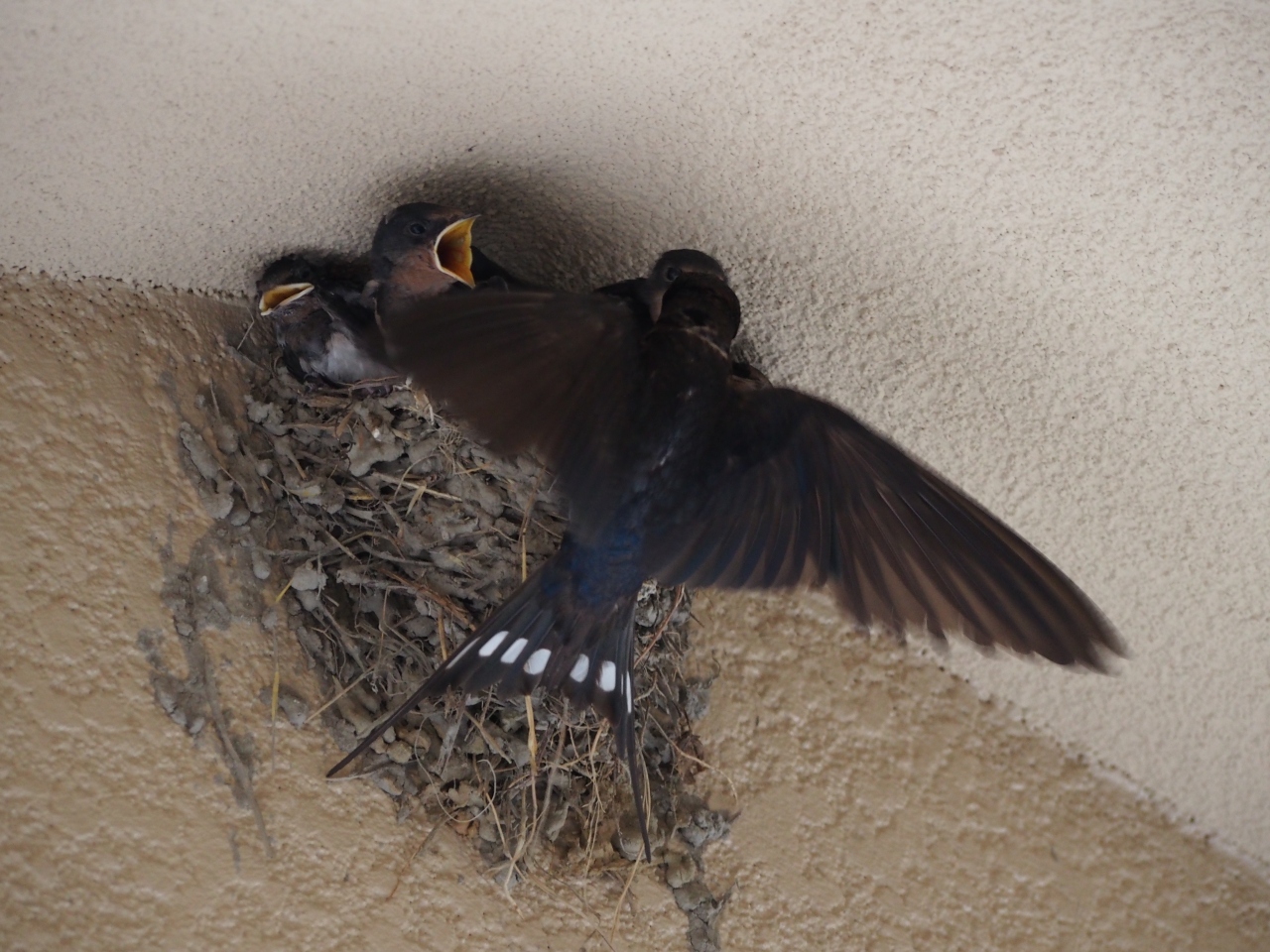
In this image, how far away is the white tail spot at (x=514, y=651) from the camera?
188 cm

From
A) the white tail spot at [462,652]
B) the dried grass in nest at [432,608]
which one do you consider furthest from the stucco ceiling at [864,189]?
the white tail spot at [462,652]

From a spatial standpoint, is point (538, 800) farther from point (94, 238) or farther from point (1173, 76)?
point (1173, 76)

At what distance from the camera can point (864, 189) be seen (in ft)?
6.02

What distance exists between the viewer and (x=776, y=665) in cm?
244

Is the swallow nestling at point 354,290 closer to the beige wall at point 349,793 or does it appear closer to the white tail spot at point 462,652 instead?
the beige wall at point 349,793

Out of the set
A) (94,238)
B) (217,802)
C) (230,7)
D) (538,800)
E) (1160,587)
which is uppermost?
(1160,587)

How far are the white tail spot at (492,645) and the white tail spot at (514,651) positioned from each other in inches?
0.7

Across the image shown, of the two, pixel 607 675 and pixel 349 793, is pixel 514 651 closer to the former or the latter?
pixel 607 675

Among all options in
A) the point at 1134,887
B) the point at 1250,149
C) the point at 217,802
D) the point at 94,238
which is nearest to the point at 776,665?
the point at 1134,887

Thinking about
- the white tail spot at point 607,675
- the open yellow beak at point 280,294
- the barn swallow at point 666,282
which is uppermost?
the barn swallow at point 666,282

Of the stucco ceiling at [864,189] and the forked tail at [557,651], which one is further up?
the stucco ceiling at [864,189]

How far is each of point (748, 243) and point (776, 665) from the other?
832mm

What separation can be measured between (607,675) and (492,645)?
0.18m

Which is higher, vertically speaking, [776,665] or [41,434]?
[776,665]
